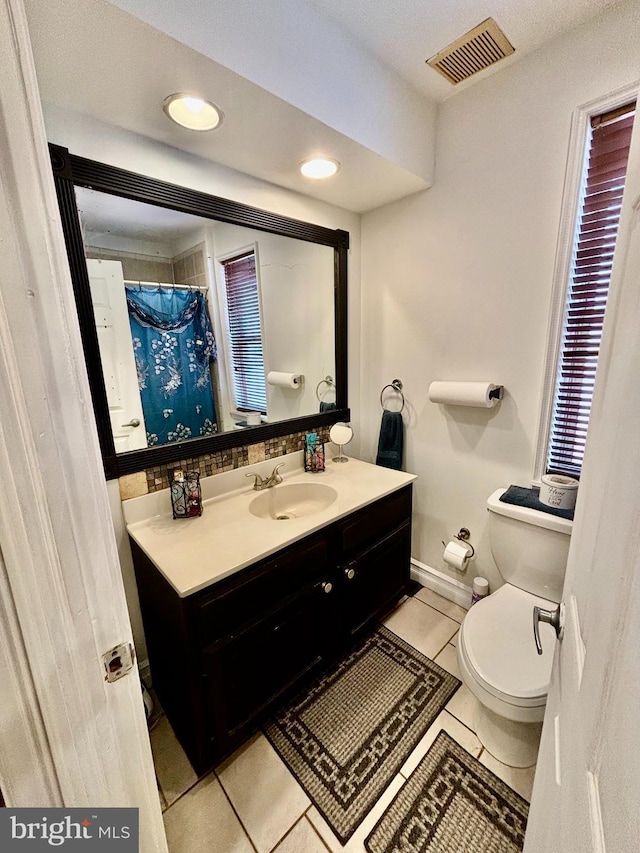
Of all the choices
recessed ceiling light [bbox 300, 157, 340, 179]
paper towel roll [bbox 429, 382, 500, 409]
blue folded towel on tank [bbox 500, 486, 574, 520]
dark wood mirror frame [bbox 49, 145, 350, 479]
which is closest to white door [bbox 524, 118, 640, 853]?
blue folded towel on tank [bbox 500, 486, 574, 520]

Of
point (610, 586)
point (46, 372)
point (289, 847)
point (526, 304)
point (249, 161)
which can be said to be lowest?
point (289, 847)

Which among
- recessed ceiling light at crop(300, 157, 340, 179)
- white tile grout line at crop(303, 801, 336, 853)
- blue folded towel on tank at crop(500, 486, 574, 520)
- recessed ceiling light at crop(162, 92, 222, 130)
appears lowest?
white tile grout line at crop(303, 801, 336, 853)

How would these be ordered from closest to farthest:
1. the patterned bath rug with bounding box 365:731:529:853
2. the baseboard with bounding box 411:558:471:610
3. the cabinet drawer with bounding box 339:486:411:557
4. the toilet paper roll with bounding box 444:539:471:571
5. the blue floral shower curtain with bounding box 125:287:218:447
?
the patterned bath rug with bounding box 365:731:529:853 → the blue floral shower curtain with bounding box 125:287:218:447 → the cabinet drawer with bounding box 339:486:411:557 → the toilet paper roll with bounding box 444:539:471:571 → the baseboard with bounding box 411:558:471:610

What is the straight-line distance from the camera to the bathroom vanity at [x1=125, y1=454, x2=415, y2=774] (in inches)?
43.6

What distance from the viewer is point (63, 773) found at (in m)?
0.54

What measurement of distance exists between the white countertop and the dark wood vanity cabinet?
5 centimetres

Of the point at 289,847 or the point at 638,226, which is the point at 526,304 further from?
the point at 289,847

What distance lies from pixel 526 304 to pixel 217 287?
1.34 meters

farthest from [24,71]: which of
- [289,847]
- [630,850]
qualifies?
[289,847]

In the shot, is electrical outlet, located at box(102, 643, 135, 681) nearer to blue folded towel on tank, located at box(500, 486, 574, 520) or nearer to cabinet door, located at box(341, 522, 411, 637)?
cabinet door, located at box(341, 522, 411, 637)

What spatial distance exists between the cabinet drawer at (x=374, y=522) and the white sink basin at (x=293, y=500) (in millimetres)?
172

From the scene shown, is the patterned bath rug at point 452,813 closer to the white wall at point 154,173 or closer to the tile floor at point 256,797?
the tile floor at point 256,797

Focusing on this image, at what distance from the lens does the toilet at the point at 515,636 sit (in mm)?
1115

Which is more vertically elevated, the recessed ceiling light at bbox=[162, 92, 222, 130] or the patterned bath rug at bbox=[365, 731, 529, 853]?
the recessed ceiling light at bbox=[162, 92, 222, 130]
